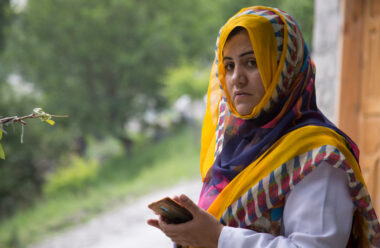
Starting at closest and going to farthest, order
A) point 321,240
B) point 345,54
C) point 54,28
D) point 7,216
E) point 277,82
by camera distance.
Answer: point 321,240
point 277,82
point 345,54
point 7,216
point 54,28

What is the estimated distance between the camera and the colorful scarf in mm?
879

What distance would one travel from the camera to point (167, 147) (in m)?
12.8

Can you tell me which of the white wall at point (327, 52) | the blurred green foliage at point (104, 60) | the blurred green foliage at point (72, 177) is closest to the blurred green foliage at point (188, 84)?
the blurred green foliage at point (104, 60)

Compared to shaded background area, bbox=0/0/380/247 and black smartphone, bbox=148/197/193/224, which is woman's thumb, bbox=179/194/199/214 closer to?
black smartphone, bbox=148/197/193/224

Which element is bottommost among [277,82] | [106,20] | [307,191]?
[307,191]

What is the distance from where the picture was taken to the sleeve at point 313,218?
2.63 ft

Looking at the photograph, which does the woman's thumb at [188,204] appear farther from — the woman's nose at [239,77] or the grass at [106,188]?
the grass at [106,188]

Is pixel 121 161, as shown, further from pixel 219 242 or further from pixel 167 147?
pixel 219 242

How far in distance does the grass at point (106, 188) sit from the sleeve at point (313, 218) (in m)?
5.64

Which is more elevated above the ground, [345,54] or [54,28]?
[54,28]

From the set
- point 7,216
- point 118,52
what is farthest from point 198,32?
point 7,216

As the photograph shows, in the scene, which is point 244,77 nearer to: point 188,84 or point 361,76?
point 361,76

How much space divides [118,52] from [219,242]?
41.6 ft

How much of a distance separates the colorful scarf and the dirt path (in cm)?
376
